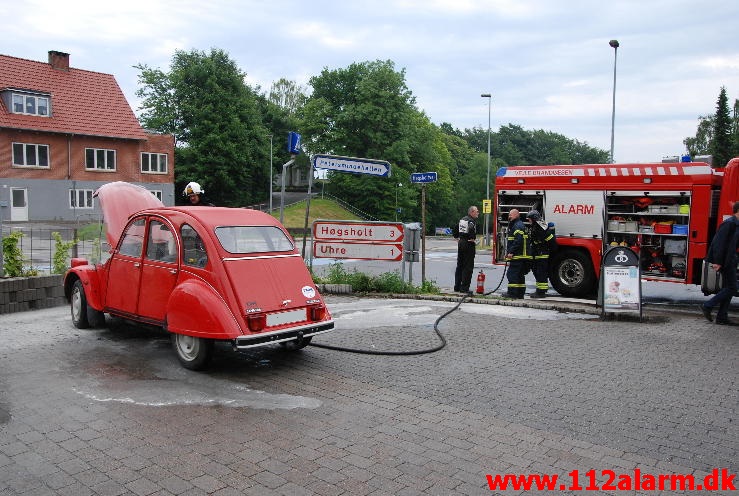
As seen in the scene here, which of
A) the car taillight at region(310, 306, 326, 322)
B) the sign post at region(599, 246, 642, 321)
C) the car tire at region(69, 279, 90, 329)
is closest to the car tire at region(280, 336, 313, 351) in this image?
the car taillight at region(310, 306, 326, 322)

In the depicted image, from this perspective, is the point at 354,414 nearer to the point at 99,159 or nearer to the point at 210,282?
the point at 210,282

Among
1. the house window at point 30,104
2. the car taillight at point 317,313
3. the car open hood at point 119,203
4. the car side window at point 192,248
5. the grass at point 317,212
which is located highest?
the house window at point 30,104

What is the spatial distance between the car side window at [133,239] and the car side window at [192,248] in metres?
0.86

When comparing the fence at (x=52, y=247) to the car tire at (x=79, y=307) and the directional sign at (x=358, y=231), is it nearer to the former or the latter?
the car tire at (x=79, y=307)

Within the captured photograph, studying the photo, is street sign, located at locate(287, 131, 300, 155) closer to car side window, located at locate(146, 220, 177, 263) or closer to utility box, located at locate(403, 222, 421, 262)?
utility box, located at locate(403, 222, 421, 262)

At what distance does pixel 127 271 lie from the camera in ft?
25.1

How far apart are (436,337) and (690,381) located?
3199mm

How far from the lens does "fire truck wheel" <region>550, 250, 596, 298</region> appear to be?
12.5m

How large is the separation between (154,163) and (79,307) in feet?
147

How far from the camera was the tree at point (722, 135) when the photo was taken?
55.0 m

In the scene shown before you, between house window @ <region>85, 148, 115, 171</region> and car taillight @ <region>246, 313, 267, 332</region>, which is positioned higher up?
house window @ <region>85, 148, 115, 171</region>

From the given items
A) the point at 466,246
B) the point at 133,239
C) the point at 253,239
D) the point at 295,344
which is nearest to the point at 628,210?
the point at 466,246

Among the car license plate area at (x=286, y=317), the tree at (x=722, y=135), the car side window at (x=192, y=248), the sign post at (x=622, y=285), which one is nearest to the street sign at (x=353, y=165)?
the sign post at (x=622, y=285)

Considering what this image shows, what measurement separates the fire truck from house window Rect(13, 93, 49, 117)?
132 ft
